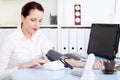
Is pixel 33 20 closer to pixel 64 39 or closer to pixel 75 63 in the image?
pixel 75 63

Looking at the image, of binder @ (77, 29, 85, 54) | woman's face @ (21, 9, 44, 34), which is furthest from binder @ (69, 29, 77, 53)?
woman's face @ (21, 9, 44, 34)

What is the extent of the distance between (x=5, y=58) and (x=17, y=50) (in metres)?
0.14

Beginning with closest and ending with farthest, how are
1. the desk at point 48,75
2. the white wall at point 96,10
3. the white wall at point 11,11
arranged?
the desk at point 48,75 < the white wall at point 96,10 < the white wall at point 11,11

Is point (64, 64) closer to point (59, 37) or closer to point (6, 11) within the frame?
point (59, 37)

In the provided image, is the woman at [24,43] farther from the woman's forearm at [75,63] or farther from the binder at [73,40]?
the binder at [73,40]

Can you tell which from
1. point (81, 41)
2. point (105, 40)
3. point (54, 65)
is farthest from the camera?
point (81, 41)

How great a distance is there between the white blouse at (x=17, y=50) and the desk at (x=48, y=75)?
311 mm

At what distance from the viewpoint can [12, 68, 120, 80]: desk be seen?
1545 mm

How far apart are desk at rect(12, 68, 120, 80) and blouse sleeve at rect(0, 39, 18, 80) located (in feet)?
0.94

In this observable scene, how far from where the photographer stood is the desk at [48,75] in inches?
60.8

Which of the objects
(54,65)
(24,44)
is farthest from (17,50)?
(54,65)

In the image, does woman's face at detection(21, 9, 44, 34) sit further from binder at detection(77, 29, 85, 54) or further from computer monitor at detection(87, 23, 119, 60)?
binder at detection(77, 29, 85, 54)

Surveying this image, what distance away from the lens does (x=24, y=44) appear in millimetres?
2121

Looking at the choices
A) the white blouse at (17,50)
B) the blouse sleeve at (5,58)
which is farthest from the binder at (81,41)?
the blouse sleeve at (5,58)
